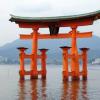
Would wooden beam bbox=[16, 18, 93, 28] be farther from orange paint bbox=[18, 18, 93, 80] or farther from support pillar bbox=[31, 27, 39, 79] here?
support pillar bbox=[31, 27, 39, 79]

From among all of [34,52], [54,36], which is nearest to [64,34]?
[54,36]

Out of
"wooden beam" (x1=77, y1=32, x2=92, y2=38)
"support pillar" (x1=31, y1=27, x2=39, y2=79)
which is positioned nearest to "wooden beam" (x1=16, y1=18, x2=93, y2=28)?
"support pillar" (x1=31, y1=27, x2=39, y2=79)

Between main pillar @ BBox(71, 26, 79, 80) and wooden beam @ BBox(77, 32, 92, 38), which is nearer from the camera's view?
wooden beam @ BBox(77, 32, 92, 38)

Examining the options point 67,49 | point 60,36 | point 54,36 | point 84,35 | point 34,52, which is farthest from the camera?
point 34,52

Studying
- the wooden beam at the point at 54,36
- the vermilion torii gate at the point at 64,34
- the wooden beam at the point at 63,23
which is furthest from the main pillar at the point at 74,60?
the wooden beam at the point at 54,36

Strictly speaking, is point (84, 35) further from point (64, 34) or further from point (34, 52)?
point (34, 52)

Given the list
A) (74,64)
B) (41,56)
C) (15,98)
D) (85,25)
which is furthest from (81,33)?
(15,98)

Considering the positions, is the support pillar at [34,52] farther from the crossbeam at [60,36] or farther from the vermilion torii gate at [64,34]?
the crossbeam at [60,36]

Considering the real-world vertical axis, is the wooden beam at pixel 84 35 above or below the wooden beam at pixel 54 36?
below

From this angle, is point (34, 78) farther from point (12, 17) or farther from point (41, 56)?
point (12, 17)

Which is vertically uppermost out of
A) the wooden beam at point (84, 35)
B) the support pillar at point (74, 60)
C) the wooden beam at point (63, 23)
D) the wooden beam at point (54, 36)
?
the wooden beam at point (63, 23)

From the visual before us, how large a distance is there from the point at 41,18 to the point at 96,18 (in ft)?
19.8

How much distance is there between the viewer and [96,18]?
34.5 metres

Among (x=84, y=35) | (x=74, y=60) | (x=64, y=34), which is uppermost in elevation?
(x=64, y=34)
